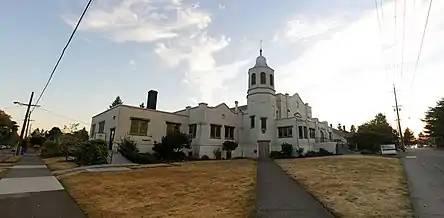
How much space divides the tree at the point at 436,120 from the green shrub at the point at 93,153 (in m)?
55.7

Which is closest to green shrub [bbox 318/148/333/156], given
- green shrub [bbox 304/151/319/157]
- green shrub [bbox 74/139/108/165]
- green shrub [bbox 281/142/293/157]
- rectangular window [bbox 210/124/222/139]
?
green shrub [bbox 304/151/319/157]

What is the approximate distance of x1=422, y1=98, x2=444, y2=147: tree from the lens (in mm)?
50844

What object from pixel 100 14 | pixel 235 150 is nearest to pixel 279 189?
pixel 100 14

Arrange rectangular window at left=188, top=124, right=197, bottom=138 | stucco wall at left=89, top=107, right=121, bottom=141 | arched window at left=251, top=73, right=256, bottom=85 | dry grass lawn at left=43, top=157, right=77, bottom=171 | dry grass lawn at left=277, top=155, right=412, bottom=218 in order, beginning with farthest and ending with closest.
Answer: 1. arched window at left=251, top=73, right=256, bottom=85
2. rectangular window at left=188, top=124, right=197, bottom=138
3. stucco wall at left=89, top=107, right=121, bottom=141
4. dry grass lawn at left=43, top=157, right=77, bottom=171
5. dry grass lawn at left=277, top=155, right=412, bottom=218

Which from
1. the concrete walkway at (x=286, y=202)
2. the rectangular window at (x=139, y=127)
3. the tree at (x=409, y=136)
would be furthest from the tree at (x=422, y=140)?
the concrete walkway at (x=286, y=202)

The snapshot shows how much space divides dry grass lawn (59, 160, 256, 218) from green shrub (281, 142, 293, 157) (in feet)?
64.5

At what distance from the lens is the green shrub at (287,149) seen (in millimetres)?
31805

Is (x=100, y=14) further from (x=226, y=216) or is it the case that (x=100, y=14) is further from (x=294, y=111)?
(x=294, y=111)

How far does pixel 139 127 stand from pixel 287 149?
1619cm

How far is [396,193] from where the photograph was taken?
9.55 m

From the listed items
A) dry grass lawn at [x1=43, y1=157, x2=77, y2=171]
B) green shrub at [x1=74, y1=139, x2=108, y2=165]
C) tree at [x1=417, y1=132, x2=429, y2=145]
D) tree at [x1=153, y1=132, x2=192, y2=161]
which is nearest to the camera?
dry grass lawn at [x1=43, y1=157, x2=77, y2=171]

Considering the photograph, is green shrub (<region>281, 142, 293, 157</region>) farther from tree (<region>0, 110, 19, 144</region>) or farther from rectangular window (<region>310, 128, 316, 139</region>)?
tree (<region>0, 110, 19, 144</region>)

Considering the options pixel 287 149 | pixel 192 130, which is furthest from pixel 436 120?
pixel 192 130

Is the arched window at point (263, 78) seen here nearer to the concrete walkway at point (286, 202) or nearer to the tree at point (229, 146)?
the tree at point (229, 146)
